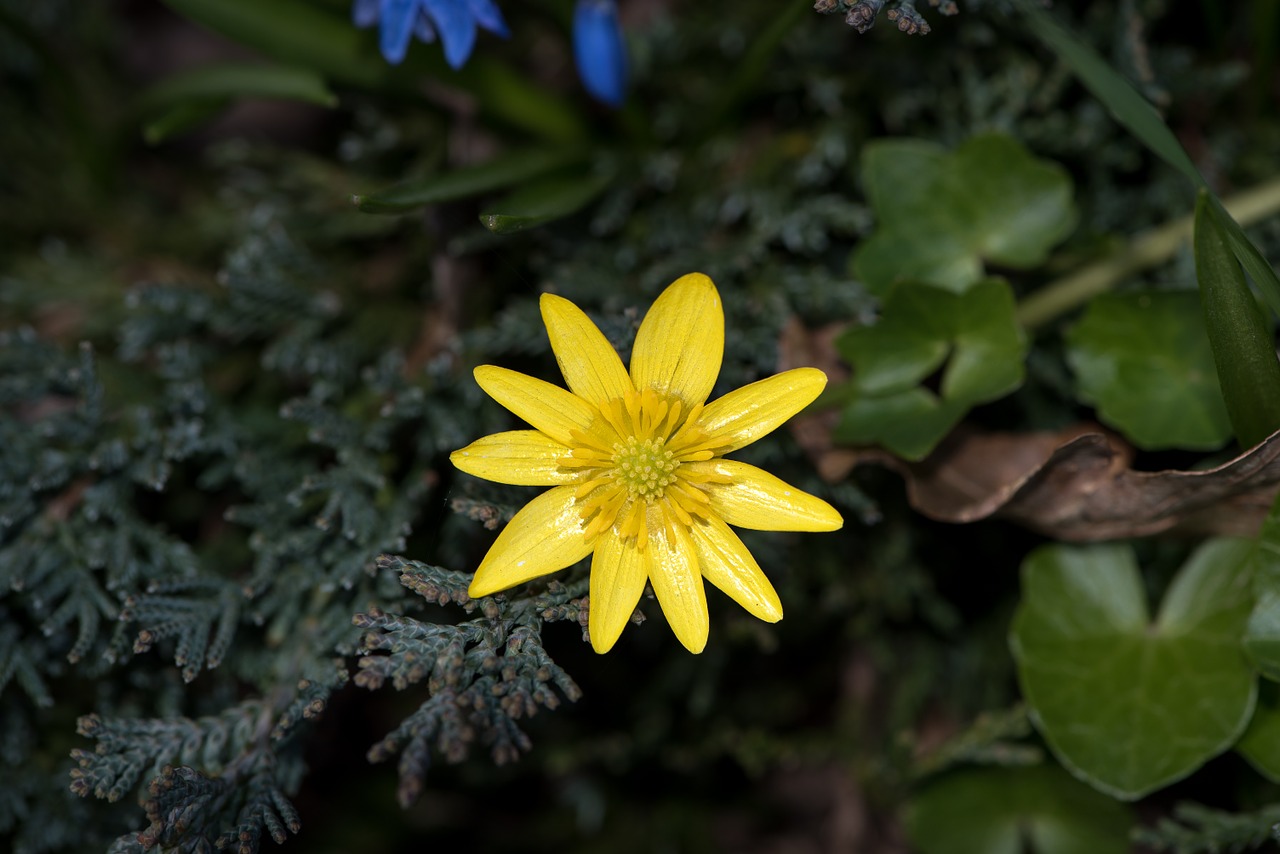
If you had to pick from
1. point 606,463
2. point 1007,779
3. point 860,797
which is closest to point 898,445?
point 606,463

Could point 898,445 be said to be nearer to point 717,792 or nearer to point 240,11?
point 717,792

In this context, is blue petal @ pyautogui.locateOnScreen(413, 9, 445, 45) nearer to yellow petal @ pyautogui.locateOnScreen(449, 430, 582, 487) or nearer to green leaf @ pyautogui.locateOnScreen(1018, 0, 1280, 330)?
yellow petal @ pyautogui.locateOnScreen(449, 430, 582, 487)

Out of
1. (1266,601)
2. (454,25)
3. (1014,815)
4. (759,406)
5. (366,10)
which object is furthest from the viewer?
(1014,815)

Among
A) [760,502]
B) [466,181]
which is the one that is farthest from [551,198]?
[760,502]

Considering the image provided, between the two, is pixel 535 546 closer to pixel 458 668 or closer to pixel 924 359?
pixel 458 668

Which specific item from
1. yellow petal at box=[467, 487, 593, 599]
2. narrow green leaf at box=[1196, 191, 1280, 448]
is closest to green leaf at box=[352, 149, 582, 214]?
yellow petal at box=[467, 487, 593, 599]

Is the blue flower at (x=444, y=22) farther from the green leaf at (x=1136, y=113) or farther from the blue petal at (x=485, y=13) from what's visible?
the green leaf at (x=1136, y=113)

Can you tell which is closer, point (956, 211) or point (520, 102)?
point (956, 211)
